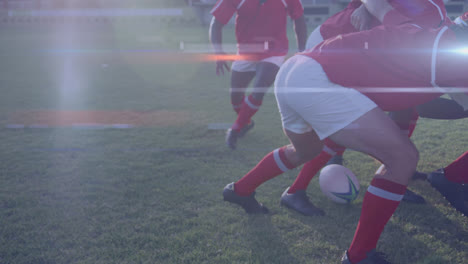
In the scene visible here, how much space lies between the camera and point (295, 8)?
15.7 feet

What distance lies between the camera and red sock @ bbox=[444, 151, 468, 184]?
2.87 m

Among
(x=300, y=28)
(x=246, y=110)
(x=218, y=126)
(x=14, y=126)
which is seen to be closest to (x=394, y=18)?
(x=246, y=110)

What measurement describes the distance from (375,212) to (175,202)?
1.67m

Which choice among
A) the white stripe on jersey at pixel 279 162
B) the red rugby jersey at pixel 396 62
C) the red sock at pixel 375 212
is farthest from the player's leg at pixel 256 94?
the red sock at pixel 375 212

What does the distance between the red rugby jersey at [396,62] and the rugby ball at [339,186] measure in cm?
103

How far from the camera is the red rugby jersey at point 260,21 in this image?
4.63 metres

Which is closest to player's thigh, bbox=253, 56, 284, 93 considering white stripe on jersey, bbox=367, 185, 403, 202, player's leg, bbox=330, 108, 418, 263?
player's leg, bbox=330, 108, 418, 263

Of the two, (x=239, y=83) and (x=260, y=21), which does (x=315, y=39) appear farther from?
(x=239, y=83)

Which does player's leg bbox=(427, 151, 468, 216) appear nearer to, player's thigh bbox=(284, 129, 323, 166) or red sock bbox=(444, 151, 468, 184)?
red sock bbox=(444, 151, 468, 184)

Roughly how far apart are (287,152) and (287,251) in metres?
0.65

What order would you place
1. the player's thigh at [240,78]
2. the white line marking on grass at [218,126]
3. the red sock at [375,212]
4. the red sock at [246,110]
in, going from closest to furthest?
the red sock at [375,212] → the red sock at [246,110] → the player's thigh at [240,78] → the white line marking on grass at [218,126]

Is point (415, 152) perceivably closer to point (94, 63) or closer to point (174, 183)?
point (174, 183)

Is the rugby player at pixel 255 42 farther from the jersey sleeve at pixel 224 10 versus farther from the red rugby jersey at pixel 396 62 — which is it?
the red rugby jersey at pixel 396 62

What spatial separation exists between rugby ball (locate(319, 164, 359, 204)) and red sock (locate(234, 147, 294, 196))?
1.89 feet
